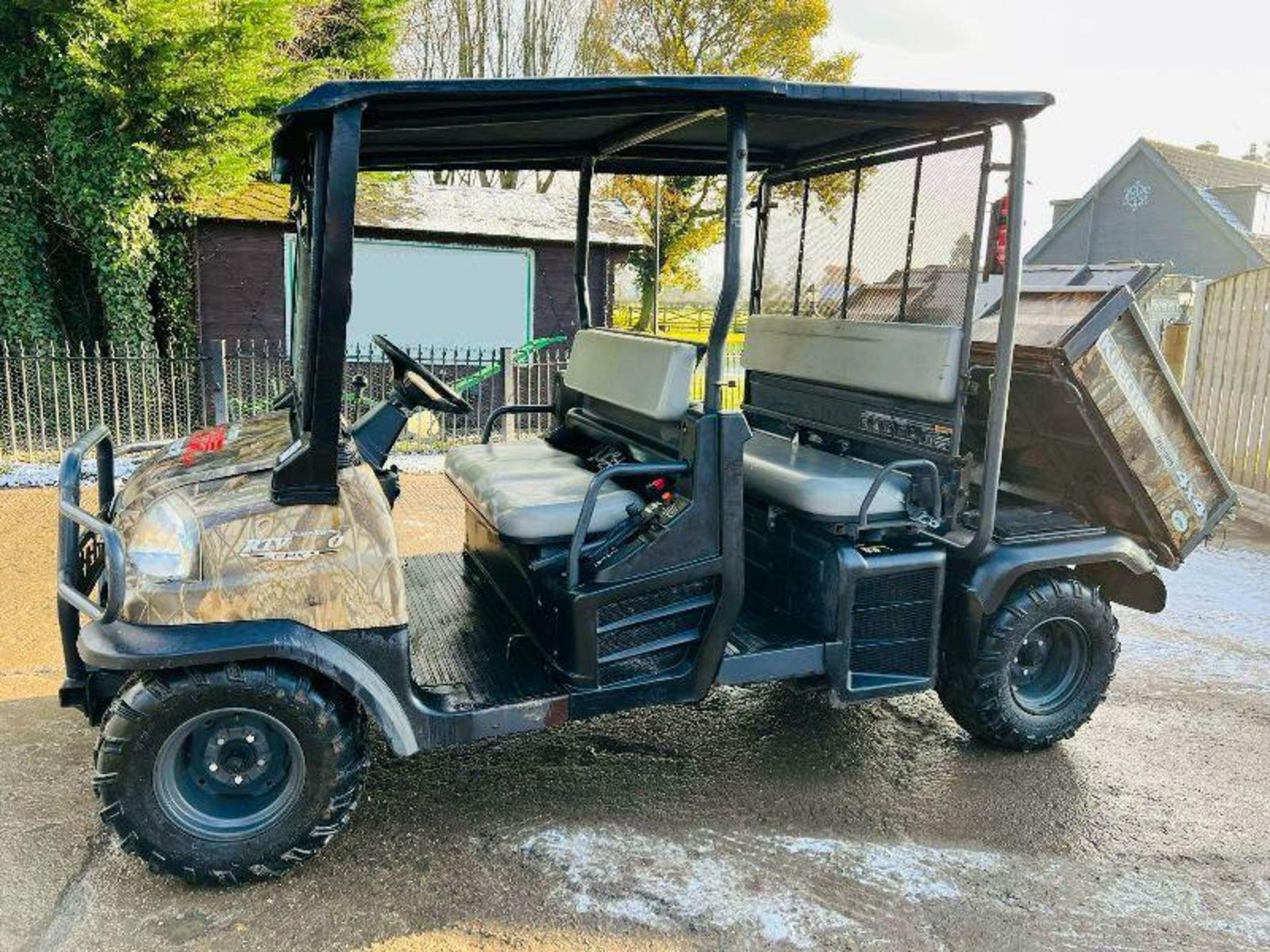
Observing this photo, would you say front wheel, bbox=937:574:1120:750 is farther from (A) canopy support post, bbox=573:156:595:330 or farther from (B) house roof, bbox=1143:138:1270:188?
(B) house roof, bbox=1143:138:1270:188

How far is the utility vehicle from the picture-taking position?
292 centimetres

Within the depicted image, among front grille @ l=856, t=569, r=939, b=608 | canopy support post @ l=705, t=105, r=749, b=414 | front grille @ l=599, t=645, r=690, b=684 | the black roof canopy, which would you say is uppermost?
the black roof canopy

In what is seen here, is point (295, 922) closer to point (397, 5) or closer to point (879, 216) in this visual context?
point (879, 216)

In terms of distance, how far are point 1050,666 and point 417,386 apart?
2923 mm

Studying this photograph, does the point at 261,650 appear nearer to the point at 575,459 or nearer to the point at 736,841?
the point at 736,841

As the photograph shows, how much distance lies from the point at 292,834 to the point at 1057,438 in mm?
3321

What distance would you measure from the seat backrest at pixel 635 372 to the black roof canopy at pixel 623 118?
0.83 metres

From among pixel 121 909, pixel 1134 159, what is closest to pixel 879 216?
pixel 121 909

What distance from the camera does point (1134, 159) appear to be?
95.2 feet

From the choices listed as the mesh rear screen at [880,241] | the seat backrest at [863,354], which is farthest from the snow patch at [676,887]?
the mesh rear screen at [880,241]

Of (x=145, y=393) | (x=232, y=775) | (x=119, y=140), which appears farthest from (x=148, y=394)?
(x=232, y=775)

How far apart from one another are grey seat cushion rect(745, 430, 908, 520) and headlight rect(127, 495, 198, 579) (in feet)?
6.79

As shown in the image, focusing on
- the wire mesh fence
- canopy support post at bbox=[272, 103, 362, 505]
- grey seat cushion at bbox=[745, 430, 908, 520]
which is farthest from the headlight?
the wire mesh fence

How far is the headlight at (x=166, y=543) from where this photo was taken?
113 inches
